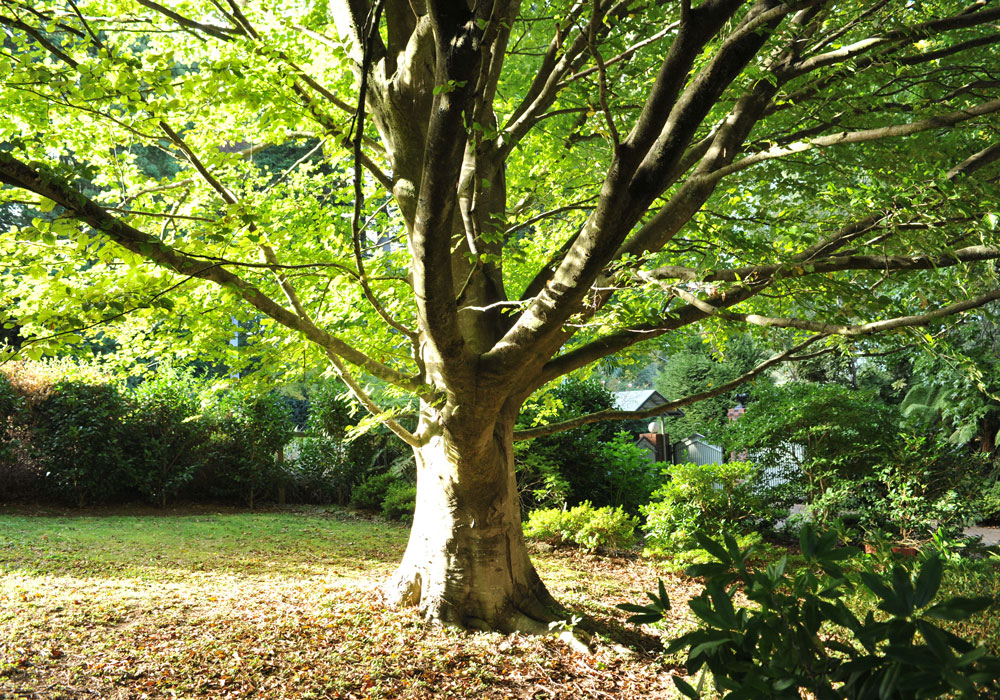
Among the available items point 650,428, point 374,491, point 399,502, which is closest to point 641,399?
point 650,428

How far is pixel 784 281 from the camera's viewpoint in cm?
397

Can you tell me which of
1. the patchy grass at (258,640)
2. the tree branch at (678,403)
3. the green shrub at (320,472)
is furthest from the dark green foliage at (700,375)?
the tree branch at (678,403)

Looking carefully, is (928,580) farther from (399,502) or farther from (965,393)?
(965,393)

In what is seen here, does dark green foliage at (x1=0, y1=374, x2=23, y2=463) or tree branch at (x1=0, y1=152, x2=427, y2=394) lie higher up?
Answer: tree branch at (x1=0, y1=152, x2=427, y2=394)

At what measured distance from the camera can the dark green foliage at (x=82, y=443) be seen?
11172mm

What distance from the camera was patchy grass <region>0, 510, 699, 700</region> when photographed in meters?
3.92

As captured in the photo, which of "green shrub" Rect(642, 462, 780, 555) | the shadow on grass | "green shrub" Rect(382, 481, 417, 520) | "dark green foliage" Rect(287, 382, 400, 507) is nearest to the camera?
the shadow on grass

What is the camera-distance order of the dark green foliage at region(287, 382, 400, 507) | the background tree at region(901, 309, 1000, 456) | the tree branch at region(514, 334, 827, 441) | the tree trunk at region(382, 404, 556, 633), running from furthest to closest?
the dark green foliage at region(287, 382, 400, 507), the background tree at region(901, 309, 1000, 456), the tree branch at region(514, 334, 827, 441), the tree trunk at region(382, 404, 556, 633)

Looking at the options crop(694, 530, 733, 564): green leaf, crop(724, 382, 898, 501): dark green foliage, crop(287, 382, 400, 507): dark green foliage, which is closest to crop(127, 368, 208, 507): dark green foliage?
crop(287, 382, 400, 507): dark green foliage

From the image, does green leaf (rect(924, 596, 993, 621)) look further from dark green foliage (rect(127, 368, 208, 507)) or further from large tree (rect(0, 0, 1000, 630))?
dark green foliage (rect(127, 368, 208, 507))

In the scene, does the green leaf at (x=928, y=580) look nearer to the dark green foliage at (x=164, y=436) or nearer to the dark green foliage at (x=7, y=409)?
the dark green foliage at (x=164, y=436)

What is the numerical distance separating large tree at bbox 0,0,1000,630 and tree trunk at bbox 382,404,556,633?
0.06ft

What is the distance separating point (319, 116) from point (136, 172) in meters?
2.93

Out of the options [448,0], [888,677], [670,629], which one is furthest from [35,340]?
[670,629]
